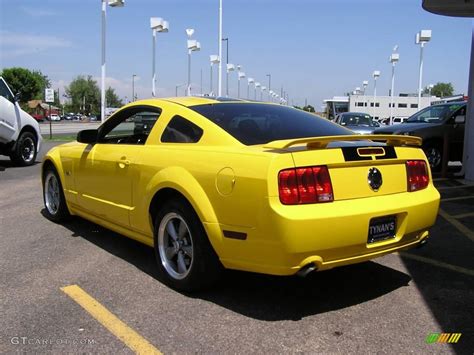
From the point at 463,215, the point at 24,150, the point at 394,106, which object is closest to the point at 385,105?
the point at 394,106

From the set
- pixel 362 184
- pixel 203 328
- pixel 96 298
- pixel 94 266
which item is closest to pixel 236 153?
pixel 362 184

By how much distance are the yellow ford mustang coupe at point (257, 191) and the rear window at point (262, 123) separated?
0.04 feet

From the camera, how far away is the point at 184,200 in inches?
154

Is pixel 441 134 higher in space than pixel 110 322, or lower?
higher

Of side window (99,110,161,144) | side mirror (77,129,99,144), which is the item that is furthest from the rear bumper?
side mirror (77,129,99,144)

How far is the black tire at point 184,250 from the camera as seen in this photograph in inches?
148

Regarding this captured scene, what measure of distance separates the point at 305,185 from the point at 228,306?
43.2 inches

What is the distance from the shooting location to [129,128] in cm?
541

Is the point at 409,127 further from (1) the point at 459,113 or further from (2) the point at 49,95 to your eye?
(2) the point at 49,95

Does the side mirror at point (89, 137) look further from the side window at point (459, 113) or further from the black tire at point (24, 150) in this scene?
the side window at point (459, 113)

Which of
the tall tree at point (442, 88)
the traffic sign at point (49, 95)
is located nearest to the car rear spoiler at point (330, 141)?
the traffic sign at point (49, 95)

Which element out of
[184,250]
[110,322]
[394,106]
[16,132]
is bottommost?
[110,322]

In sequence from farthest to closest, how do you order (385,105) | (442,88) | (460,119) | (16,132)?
(442,88) → (385,105) → (16,132) → (460,119)

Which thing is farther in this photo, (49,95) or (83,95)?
(83,95)
